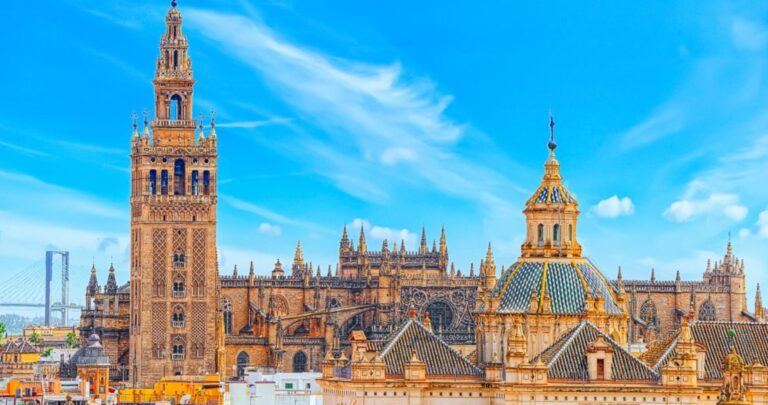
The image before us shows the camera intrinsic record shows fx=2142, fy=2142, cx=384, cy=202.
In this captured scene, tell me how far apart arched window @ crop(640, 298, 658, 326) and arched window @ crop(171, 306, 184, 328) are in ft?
132

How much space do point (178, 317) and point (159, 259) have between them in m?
4.97

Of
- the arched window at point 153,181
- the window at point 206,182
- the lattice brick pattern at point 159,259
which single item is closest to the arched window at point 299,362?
the lattice brick pattern at point 159,259

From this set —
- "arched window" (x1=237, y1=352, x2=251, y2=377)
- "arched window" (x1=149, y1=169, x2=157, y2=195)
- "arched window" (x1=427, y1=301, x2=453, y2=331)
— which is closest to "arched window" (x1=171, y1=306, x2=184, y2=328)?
"arched window" (x1=237, y1=352, x2=251, y2=377)

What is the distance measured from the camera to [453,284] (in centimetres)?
18225

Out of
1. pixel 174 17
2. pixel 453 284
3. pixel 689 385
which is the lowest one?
pixel 689 385

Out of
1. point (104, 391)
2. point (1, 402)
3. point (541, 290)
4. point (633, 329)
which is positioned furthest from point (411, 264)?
point (541, 290)

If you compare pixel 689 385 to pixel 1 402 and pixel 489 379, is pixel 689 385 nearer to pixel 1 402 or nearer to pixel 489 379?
pixel 489 379

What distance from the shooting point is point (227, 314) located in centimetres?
18025

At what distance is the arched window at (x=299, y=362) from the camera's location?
576 feet

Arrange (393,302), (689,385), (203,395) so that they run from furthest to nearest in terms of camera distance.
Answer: (393,302) → (203,395) → (689,385)

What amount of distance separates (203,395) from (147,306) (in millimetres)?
30755

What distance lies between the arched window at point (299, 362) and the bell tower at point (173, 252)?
305 inches

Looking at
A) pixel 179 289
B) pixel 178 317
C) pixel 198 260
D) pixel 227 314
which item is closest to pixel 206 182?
pixel 198 260

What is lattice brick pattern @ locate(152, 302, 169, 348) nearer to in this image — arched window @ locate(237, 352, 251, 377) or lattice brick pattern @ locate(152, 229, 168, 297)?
lattice brick pattern @ locate(152, 229, 168, 297)
